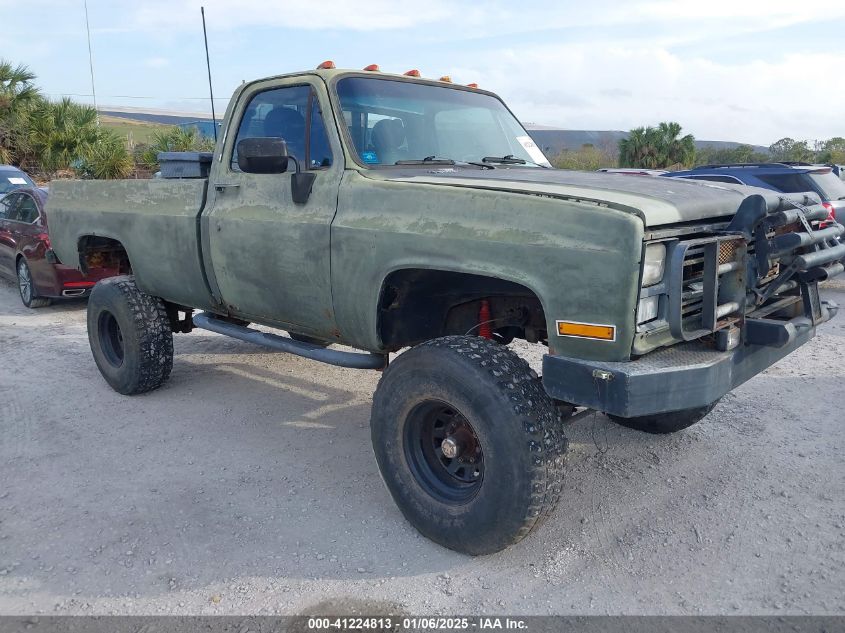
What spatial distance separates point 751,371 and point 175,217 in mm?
3497

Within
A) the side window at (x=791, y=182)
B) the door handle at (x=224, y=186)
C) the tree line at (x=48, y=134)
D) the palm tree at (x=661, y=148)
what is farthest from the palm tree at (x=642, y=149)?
the door handle at (x=224, y=186)

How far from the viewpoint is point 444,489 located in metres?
3.32

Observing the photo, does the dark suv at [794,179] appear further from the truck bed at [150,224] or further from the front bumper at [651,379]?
the front bumper at [651,379]

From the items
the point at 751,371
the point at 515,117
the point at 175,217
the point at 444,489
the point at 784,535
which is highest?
the point at 515,117

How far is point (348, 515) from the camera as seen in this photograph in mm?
3584

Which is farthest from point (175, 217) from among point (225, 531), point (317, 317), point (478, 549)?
point (478, 549)

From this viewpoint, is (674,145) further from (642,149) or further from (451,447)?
(451,447)

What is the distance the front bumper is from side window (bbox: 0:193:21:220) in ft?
29.9

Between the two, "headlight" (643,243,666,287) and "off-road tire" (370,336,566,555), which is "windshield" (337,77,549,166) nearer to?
"off-road tire" (370,336,566,555)

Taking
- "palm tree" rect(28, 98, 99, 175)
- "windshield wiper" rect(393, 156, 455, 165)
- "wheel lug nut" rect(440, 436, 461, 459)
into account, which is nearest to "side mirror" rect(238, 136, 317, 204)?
"windshield wiper" rect(393, 156, 455, 165)

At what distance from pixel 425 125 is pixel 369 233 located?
1030 mm

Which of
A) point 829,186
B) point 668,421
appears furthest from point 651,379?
point 829,186

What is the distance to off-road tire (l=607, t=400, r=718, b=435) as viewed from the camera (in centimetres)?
425

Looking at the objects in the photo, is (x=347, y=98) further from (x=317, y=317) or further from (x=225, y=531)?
(x=225, y=531)
